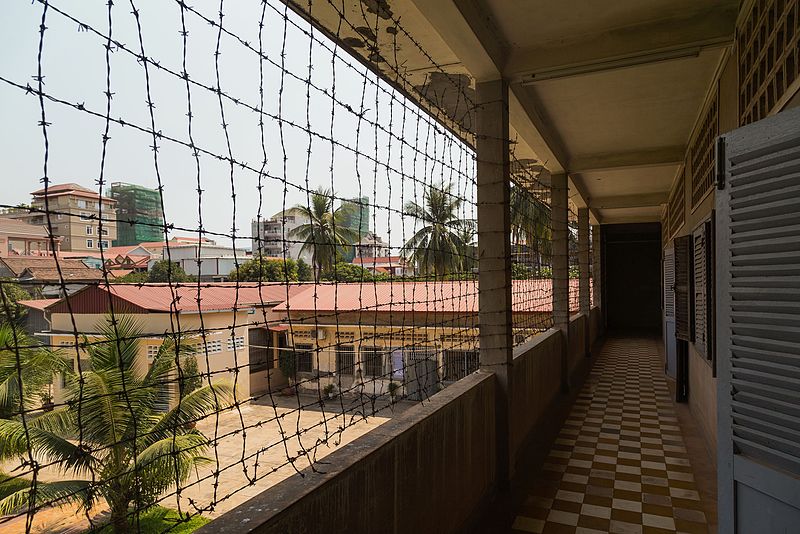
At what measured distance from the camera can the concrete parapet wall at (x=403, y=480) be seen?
4.03 feet

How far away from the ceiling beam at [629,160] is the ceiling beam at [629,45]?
8.97 feet

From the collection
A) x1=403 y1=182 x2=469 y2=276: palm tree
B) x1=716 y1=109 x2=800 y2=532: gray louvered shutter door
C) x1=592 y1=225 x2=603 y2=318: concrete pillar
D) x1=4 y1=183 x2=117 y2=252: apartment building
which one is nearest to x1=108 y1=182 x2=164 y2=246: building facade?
x1=4 y1=183 x2=117 y2=252: apartment building

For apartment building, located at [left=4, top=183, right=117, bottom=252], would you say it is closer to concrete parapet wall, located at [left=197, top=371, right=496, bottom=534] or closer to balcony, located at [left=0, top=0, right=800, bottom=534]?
balcony, located at [left=0, top=0, right=800, bottom=534]

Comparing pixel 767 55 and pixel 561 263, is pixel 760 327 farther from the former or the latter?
pixel 561 263

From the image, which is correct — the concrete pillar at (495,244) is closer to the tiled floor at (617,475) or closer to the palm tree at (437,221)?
the palm tree at (437,221)

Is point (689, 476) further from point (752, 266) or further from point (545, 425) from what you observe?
point (752, 266)

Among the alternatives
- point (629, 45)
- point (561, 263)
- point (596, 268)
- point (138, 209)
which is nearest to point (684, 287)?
point (561, 263)

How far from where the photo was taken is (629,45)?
9.13ft

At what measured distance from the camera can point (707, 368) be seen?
3.56 m

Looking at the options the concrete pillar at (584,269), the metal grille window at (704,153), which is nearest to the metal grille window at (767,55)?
the metal grille window at (704,153)

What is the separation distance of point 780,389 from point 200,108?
67.2 inches

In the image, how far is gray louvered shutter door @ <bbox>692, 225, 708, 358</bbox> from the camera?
132 inches

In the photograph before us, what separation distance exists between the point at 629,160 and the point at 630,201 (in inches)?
127

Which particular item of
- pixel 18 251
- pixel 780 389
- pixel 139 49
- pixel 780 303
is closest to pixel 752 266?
pixel 780 303
